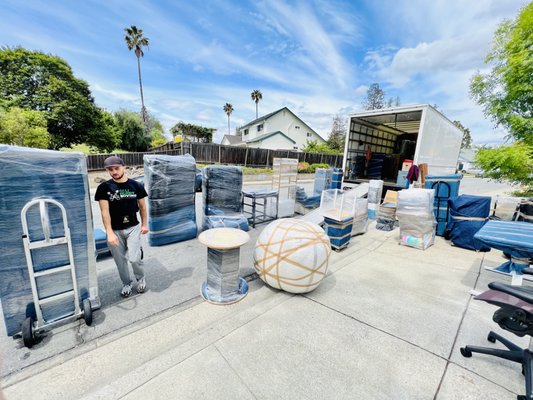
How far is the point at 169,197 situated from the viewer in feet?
14.8

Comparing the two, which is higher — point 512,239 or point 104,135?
point 104,135

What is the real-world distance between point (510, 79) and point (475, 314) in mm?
10043

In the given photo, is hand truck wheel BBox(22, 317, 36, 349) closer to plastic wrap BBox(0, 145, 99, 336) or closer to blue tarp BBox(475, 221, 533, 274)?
plastic wrap BBox(0, 145, 99, 336)

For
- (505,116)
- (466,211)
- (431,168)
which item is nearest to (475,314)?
(466,211)

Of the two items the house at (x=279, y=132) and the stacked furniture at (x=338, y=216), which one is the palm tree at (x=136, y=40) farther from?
the stacked furniture at (x=338, y=216)

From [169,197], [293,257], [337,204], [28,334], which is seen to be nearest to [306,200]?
[337,204]

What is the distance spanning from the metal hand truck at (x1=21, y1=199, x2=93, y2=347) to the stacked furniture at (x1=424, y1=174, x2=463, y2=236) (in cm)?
725

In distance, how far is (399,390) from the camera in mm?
1816

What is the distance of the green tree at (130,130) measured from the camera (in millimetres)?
26969

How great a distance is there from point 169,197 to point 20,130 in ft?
49.4

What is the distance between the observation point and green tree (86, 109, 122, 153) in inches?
880

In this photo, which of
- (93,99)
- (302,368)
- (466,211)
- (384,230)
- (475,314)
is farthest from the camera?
(93,99)

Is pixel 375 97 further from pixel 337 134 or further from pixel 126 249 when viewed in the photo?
pixel 126 249

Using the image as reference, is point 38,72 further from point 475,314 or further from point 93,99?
point 475,314
